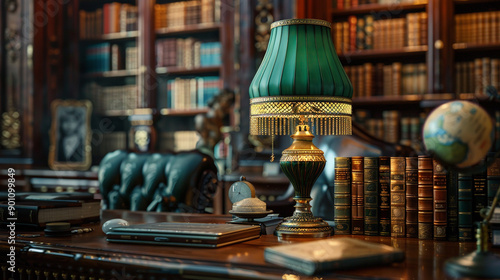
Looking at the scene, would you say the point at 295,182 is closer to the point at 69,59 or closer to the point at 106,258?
the point at 106,258

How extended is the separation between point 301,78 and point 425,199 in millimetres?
440

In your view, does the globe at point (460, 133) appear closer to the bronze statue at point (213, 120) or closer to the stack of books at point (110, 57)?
the bronze statue at point (213, 120)

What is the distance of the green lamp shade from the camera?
145 centimetres

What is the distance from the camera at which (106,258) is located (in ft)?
4.21

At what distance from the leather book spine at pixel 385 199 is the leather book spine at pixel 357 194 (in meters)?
0.05

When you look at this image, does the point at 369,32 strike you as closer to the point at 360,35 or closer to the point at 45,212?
the point at 360,35

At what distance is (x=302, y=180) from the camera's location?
150 centimetres

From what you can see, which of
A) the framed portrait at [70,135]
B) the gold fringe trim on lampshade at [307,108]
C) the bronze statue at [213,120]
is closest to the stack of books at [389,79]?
the bronze statue at [213,120]

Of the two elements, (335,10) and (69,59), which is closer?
(335,10)

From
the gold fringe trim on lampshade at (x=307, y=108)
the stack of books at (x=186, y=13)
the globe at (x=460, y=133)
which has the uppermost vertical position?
the stack of books at (x=186, y=13)

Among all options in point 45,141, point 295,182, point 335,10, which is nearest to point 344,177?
point 295,182

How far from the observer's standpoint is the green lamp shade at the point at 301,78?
1.45 m

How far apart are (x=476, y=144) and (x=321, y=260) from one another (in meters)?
0.37

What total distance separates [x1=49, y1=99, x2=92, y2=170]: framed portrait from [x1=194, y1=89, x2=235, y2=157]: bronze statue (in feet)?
4.25
